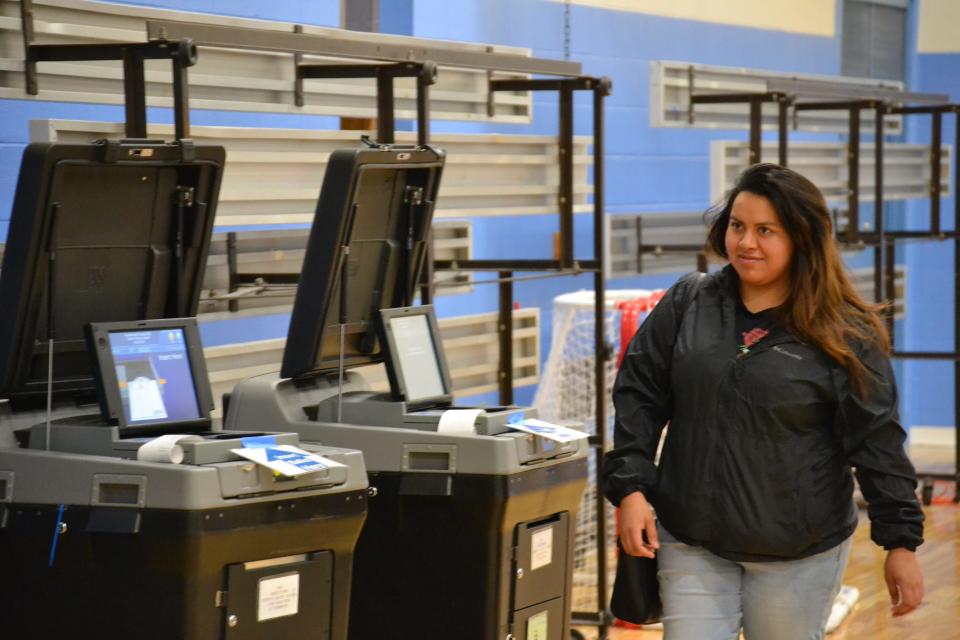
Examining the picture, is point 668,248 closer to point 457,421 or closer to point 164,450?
Result: point 457,421

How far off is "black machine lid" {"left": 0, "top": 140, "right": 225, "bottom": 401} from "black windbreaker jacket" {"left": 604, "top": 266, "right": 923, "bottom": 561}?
1078mm

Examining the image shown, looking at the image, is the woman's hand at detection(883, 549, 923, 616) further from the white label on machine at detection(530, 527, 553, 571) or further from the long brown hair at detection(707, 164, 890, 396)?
the white label on machine at detection(530, 527, 553, 571)

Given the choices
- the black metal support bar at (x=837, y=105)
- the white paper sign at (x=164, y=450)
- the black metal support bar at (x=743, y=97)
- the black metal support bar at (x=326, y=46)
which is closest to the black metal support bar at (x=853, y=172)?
the black metal support bar at (x=837, y=105)

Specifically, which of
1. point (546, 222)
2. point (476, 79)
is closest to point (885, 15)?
point (546, 222)

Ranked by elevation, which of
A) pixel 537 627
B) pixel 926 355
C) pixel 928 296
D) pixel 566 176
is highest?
pixel 566 176

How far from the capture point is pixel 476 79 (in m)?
5.03

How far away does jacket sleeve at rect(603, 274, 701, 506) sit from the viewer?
9.35ft

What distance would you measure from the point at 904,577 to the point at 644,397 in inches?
22.2

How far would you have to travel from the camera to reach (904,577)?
274 centimetres

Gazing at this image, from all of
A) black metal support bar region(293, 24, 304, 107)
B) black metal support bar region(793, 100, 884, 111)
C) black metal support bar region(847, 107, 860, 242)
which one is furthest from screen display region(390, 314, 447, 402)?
black metal support bar region(847, 107, 860, 242)

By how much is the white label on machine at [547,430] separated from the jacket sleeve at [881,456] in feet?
2.96

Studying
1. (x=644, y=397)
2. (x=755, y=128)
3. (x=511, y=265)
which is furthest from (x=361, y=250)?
(x=755, y=128)

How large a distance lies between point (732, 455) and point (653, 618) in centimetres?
37

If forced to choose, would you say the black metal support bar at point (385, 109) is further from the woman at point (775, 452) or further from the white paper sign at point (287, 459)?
the woman at point (775, 452)
